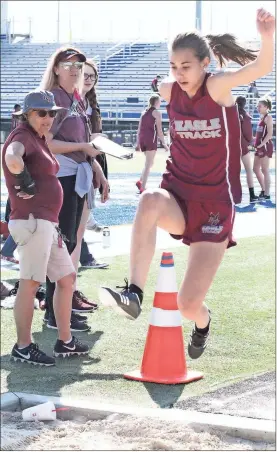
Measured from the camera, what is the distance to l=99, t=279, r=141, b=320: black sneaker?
16.8 ft

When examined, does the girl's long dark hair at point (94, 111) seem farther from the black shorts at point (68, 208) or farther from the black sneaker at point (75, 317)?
the black sneaker at point (75, 317)

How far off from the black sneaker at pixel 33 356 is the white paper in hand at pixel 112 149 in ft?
4.69

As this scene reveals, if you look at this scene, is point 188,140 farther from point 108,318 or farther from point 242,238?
point 242,238

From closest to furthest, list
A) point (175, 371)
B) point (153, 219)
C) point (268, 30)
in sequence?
point (268, 30), point (153, 219), point (175, 371)

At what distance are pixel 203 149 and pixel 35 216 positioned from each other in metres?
1.59

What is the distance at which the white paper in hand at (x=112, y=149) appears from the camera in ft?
20.6

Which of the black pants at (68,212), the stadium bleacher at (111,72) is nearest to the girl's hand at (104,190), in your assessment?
the black pants at (68,212)

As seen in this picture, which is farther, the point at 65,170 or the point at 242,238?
the point at 242,238

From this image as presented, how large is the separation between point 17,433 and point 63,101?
9.09 ft

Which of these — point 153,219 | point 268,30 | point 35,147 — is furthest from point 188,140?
point 35,147

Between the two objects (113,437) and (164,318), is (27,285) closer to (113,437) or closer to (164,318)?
(164,318)

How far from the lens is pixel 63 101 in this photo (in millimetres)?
7250

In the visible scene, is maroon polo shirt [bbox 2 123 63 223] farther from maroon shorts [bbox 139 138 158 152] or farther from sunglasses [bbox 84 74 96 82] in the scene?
maroon shorts [bbox 139 138 158 152]

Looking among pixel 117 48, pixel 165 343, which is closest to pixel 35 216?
pixel 165 343
